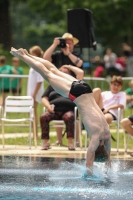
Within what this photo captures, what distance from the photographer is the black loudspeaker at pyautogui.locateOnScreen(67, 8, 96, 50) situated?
13031 millimetres

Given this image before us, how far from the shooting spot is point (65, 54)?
39.7ft

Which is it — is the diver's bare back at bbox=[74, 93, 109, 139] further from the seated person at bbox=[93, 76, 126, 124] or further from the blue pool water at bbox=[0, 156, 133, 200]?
the seated person at bbox=[93, 76, 126, 124]

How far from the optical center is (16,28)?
54500 mm

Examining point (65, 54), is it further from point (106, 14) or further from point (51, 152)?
point (106, 14)

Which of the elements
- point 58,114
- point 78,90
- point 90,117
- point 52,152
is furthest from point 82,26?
point 90,117

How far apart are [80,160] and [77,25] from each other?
3.44 metres

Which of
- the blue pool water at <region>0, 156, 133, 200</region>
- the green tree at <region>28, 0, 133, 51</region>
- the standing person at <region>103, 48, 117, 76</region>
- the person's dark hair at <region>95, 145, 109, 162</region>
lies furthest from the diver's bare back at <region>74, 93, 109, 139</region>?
the standing person at <region>103, 48, 117, 76</region>

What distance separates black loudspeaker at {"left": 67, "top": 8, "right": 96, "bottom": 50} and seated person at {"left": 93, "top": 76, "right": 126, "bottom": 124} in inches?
52.8

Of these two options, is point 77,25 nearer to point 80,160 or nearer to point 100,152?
point 80,160

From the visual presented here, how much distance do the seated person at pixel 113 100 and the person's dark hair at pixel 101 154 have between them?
2.38 metres

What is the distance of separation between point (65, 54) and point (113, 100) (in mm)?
1177

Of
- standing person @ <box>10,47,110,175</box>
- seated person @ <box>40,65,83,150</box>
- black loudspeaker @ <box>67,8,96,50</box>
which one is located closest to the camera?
standing person @ <box>10,47,110,175</box>

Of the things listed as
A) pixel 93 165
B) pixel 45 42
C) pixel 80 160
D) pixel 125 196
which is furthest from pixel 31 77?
pixel 45 42

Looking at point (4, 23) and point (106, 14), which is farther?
point (4, 23)
